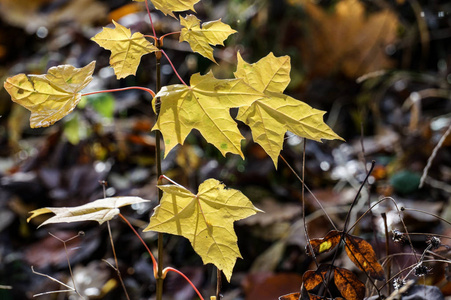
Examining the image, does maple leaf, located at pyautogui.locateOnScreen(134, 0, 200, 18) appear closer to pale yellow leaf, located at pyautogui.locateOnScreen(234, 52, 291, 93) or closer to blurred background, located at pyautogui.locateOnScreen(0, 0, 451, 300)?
pale yellow leaf, located at pyautogui.locateOnScreen(234, 52, 291, 93)

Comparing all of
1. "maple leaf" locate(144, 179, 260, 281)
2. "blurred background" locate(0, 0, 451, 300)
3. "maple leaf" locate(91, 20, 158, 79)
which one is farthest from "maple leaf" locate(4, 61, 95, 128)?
"blurred background" locate(0, 0, 451, 300)

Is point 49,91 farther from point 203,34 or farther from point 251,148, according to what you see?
point 251,148

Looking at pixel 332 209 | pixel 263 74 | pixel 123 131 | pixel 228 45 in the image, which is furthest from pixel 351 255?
pixel 228 45

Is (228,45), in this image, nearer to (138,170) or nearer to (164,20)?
(164,20)

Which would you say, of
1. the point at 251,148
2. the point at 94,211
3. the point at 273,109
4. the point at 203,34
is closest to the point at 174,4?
the point at 203,34

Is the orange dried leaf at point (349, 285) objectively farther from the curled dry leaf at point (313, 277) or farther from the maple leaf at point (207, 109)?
the maple leaf at point (207, 109)
